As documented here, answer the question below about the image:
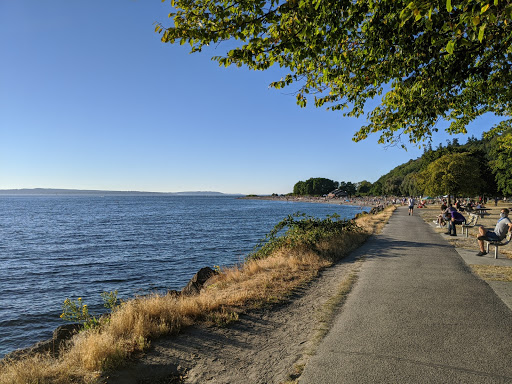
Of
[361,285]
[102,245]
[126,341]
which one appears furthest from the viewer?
[102,245]

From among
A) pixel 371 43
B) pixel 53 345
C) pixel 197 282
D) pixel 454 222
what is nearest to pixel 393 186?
pixel 454 222

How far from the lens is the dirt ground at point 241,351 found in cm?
407

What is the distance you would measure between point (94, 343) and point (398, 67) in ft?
21.5

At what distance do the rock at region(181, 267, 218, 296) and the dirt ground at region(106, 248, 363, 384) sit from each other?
353cm

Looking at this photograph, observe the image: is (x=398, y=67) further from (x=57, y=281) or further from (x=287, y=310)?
(x=57, y=281)

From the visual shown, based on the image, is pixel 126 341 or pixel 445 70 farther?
pixel 445 70

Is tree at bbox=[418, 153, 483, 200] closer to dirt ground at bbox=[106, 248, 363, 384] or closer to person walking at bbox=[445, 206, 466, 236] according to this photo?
person walking at bbox=[445, 206, 466, 236]

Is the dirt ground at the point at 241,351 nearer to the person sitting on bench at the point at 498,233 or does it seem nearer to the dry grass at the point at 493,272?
the dry grass at the point at 493,272

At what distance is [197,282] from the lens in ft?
34.3

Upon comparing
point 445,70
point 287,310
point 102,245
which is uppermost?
point 445,70

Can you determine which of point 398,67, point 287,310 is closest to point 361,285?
point 287,310

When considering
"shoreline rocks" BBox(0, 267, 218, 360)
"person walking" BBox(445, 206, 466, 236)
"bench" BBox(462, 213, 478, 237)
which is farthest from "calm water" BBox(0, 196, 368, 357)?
"bench" BBox(462, 213, 478, 237)

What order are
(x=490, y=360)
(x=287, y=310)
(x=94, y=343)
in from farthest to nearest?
1. (x=287, y=310)
2. (x=94, y=343)
3. (x=490, y=360)

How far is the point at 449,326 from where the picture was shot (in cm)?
518
